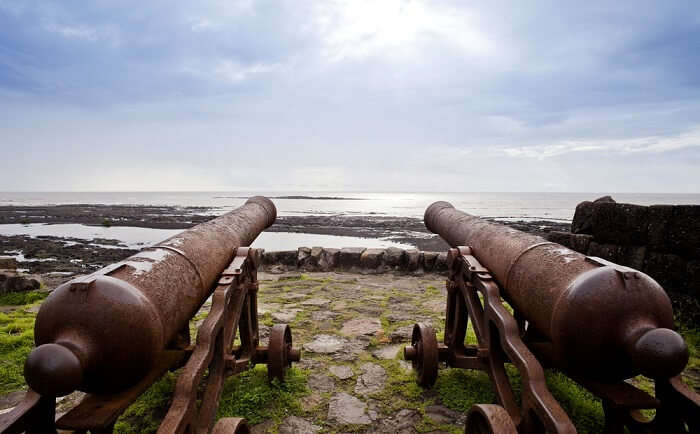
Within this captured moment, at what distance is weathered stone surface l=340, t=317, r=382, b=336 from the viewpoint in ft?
18.1

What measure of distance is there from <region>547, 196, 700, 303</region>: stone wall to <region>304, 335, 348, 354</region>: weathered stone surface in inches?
167

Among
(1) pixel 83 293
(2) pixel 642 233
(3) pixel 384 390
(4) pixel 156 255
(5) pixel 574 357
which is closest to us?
(1) pixel 83 293

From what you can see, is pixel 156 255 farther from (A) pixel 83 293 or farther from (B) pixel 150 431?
(B) pixel 150 431

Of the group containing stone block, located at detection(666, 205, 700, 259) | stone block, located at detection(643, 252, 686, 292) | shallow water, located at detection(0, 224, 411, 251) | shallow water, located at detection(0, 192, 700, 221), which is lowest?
shallow water, located at detection(0, 224, 411, 251)

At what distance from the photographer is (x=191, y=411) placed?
98.8 inches

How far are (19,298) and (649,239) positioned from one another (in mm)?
9807

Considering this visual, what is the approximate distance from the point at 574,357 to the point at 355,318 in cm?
403

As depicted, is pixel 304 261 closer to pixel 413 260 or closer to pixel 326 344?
pixel 413 260

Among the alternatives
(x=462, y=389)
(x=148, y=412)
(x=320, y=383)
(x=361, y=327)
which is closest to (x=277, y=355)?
(x=320, y=383)

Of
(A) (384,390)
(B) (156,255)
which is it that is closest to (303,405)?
(A) (384,390)

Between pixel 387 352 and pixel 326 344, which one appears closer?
pixel 387 352

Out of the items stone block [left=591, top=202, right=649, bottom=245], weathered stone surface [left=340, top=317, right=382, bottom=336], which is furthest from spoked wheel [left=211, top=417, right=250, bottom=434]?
stone block [left=591, top=202, right=649, bottom=245]

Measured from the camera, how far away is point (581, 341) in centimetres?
225

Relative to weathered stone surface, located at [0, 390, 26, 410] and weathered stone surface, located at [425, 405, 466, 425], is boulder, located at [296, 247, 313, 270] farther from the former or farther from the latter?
weathered stone surface, located at [425, 405, 466, 425]
